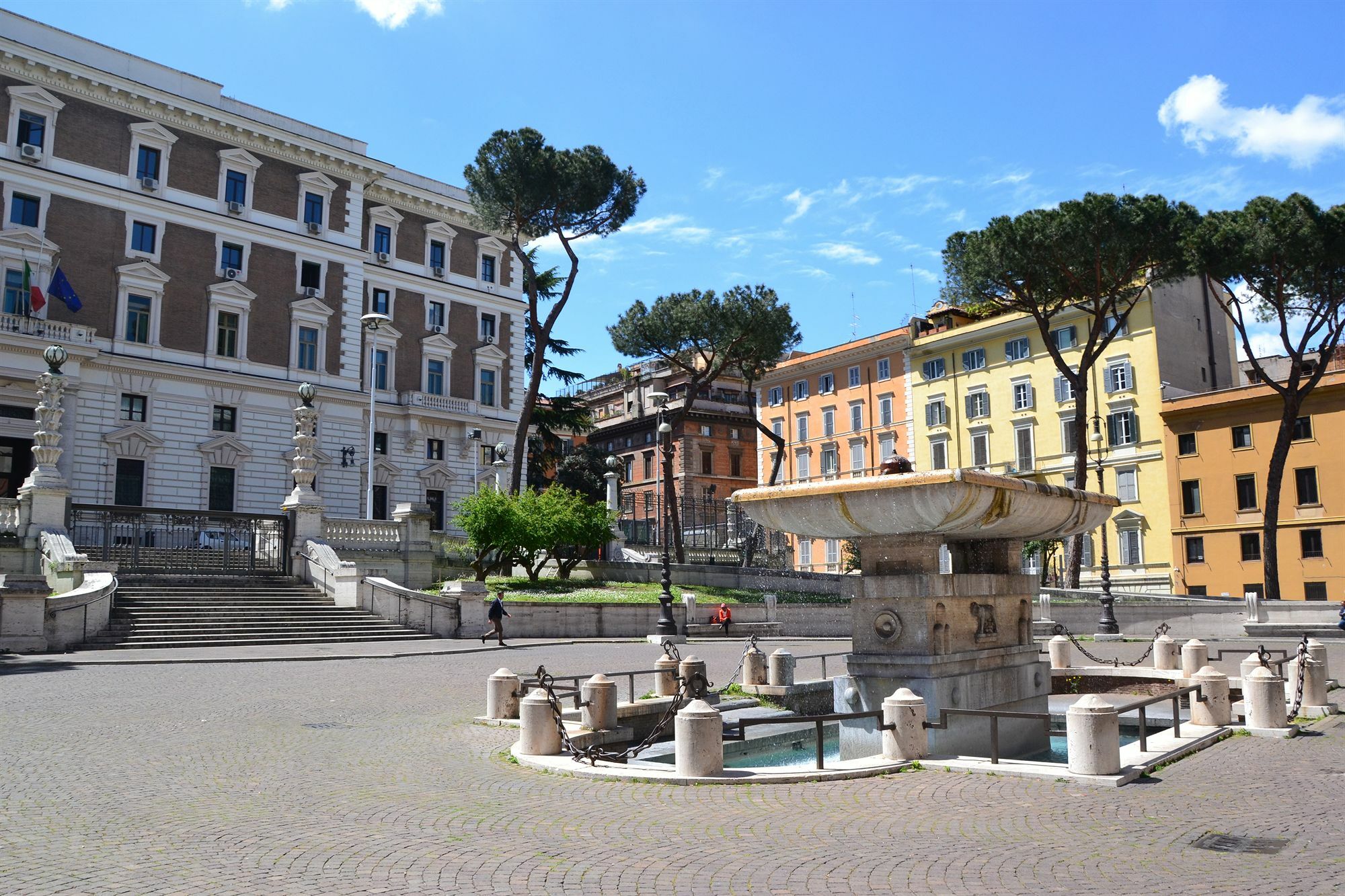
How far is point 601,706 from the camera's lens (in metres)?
10.3

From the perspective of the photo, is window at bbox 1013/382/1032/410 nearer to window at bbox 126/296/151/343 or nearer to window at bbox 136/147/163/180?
window at bbox 126/296/151/343

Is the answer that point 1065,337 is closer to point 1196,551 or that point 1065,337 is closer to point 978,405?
point 978,405

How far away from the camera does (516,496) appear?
31688 millimetres

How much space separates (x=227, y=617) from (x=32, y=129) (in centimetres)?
2276

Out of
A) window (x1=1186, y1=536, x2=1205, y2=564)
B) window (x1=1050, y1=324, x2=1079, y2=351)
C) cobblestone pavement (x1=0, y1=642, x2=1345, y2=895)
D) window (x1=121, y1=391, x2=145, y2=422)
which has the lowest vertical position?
cobblestone pavement (x1=0, y1=642, x2=1345, y2=895)

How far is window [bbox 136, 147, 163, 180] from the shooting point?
122 feet

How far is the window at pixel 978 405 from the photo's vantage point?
→ 52.5 metres

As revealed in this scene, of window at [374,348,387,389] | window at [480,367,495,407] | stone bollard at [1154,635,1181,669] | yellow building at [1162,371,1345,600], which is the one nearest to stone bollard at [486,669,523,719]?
stone bollard at [1154,635,1181,669]

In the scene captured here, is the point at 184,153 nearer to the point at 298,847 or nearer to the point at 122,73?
the point at 122,73

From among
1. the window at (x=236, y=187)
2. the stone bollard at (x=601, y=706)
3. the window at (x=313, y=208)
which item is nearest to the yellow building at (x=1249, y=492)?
the stone bollard at (x=601, y=706)

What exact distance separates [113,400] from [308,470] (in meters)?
12.4

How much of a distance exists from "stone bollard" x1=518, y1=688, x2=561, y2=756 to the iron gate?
766 inches

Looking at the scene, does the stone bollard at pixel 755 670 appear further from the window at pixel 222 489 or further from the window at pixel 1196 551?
the window at pixel 1196 551

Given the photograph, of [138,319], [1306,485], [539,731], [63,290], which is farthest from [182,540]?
[1306,485]
